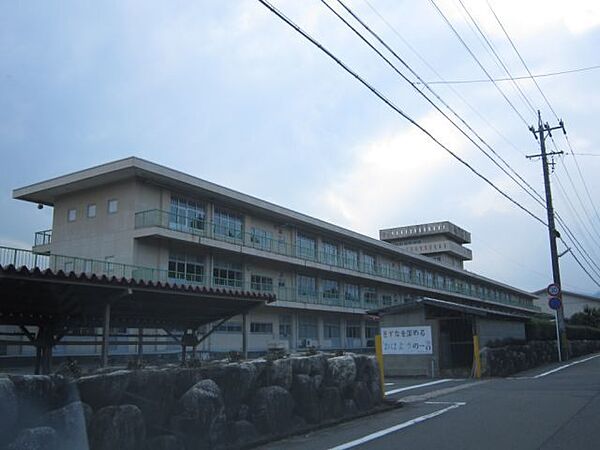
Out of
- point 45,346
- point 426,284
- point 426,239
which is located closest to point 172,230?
point 45,346

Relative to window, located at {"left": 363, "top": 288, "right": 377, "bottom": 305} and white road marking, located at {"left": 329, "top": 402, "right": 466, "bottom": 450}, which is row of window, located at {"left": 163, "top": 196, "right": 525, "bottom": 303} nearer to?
window, located at {"left": 363, "top": 288, "right": 377, "bottom": 305}

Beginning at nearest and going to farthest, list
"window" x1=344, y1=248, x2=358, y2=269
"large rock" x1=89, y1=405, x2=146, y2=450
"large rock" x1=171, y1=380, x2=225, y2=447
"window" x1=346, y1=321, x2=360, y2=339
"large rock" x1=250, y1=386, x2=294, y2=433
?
"large rock" x1=89, y1=405, x2=146, y2=450, "large rock" x1=171, y1=380, x2=225, y2=447, "large rock" x1=250, y1=386, x2=294, y2=433, "window" x1=344, y1=248, x2=358, y2=269, "window" x1=346, y1=321, x2=360, y2=339

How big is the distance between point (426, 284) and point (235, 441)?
64.2 metres

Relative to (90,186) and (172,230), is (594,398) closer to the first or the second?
(172,230)

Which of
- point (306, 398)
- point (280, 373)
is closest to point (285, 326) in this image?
point (306, 398)

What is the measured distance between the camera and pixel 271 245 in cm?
4456

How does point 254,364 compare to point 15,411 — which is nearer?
point 15,411

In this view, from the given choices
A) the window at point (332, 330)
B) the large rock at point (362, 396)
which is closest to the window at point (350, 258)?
the window at point (332, 330)

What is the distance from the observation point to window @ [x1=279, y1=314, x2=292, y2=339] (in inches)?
1799

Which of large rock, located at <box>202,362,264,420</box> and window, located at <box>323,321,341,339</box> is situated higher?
Result: window, located at <box>323,321,341,339</box>

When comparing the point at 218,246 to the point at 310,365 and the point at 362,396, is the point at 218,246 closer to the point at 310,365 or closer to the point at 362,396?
the point at 362,396

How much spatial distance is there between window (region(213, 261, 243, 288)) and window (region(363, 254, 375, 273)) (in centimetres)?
1798

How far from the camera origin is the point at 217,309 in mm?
14695

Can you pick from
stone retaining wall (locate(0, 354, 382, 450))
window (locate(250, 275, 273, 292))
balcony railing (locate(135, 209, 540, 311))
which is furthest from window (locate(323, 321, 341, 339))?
stone retaining wall (locate(0, 354, 382, 450))
